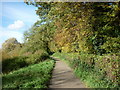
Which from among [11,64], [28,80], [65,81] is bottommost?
[65,81]

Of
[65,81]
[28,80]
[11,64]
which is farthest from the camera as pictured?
[11,64]

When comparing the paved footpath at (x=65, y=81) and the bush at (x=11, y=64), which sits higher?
the bush at (x=11, y=64)

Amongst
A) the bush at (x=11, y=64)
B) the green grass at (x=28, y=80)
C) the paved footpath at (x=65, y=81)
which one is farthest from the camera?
the bush at (x=11, y=64)

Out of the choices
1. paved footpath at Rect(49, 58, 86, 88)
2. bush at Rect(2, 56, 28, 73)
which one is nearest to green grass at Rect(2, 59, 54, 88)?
paved footpath at Rect(49, 58, 86, 88)

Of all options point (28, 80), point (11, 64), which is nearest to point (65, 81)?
point (28, 80)

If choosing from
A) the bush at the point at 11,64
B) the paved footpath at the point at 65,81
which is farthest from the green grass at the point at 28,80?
the bush at the point at 11,64

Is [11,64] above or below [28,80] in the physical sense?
above

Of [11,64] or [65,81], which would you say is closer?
[65,81]

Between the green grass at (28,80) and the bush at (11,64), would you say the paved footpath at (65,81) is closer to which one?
the green grass at (28,80)

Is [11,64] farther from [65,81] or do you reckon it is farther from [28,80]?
[65,81]

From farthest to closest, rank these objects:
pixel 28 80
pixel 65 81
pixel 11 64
→ pixel 11 64 → pixel 65 81 → pixel 28 80

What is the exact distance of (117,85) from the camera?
5230 mm

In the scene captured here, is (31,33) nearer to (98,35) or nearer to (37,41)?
(37,41)

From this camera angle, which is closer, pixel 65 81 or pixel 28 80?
pixel 28 80
